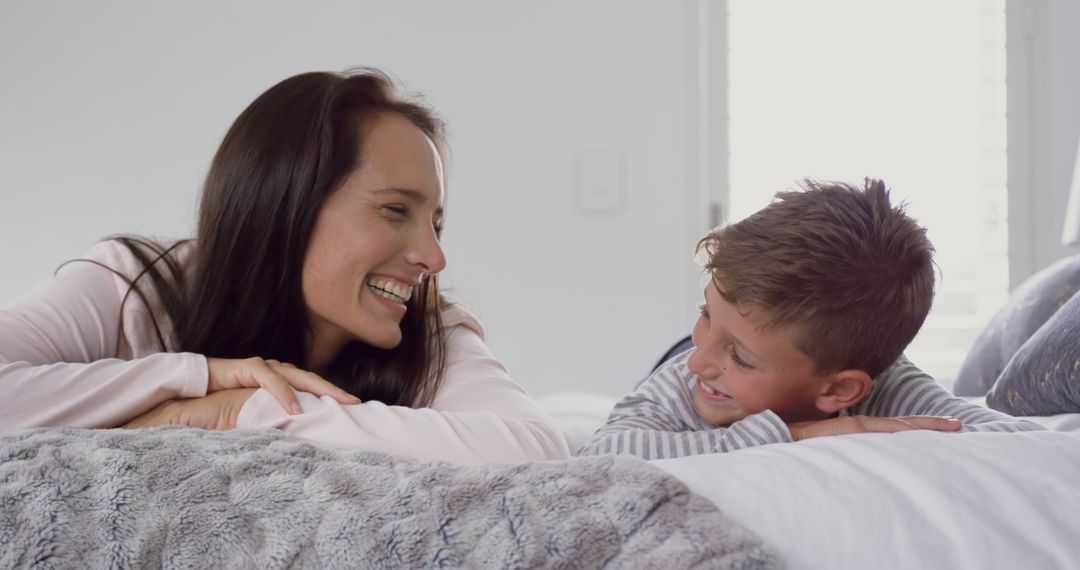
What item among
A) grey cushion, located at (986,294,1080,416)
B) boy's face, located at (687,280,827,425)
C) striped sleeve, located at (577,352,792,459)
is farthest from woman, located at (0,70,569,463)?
grey cushion, located at (986,294,1080,416)

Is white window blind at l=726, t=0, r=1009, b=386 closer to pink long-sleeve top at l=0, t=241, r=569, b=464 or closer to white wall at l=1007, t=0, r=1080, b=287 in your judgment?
white wall at l=1007, t=0, r=1080, b=287

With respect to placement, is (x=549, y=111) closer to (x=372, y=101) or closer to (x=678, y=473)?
(x=372, y=101)

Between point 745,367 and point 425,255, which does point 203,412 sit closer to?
point 425,255

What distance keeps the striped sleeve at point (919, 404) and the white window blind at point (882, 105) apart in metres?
2.08

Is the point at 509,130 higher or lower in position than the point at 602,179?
higher

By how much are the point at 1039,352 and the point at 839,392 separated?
1.15ft

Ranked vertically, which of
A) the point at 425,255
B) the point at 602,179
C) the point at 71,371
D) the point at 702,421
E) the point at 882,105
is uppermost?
the point at 882,105

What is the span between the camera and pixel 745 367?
116 centimetres

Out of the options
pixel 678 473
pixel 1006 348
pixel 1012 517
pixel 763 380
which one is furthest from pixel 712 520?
pixel 1006 348

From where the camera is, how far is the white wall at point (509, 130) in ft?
10.6

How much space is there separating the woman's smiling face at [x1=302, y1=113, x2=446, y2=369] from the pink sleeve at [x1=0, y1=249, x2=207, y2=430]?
257 mm

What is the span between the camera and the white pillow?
75 centimetres

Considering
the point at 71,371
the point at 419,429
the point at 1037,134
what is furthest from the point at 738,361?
the point at 1037,134

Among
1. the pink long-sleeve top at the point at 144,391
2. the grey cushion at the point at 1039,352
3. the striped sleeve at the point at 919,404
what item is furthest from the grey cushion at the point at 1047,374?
the pink long-sleeve top at the point at 144,391
